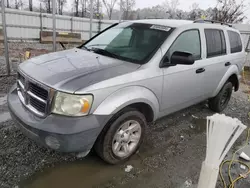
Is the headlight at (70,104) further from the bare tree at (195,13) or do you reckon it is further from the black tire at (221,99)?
the bare tree at (195,13)

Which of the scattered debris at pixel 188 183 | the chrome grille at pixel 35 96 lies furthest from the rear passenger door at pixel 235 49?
the chrome grille at pixel 35 96

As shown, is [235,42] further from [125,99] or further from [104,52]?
[125,99]

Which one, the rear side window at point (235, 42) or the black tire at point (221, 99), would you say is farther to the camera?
the black tire at point (221, 99)

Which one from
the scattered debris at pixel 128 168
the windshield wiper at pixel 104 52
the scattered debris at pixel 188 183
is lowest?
the scattered debris at pixel 188 183

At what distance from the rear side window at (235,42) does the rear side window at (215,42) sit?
334mm

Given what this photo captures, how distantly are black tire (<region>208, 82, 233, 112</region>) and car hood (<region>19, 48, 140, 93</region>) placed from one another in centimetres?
259

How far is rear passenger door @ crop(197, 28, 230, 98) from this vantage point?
363 centimetres

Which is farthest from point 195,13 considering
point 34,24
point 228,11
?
point 34,24

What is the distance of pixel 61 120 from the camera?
6.86 feet

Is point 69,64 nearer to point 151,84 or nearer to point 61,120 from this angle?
point 61,120

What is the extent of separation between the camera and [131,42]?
3.19m

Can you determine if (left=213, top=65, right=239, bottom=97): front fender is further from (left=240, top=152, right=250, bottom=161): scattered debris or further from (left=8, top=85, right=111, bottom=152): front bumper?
(left=8, top=85, right=111, bottom=152): front bumper

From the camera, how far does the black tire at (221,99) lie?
4438mm

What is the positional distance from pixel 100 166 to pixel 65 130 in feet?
2.89
